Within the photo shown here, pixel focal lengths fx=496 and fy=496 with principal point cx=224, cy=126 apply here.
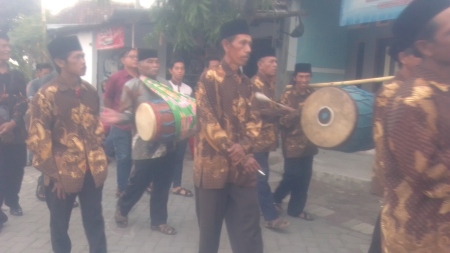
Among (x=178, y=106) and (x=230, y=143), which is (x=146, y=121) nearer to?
(x=178, y=106)

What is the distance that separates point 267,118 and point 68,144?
199 centimetres

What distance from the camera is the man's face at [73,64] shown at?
381 centimetres

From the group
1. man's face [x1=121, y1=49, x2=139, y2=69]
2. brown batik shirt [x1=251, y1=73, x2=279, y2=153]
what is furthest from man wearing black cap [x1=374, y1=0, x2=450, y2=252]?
man's face [x1=121, y1=49, x2=139, y2=69]

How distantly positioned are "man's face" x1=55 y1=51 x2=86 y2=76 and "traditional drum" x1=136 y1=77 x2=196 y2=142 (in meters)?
0.61

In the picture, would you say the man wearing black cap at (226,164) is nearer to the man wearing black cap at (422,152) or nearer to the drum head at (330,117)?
the drum head at (330,117)

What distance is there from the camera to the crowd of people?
6.23 ft

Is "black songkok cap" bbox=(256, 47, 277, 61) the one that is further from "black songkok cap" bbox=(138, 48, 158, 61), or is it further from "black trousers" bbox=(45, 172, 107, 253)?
"black trousers" bbox=(45, 172, 107, 253)

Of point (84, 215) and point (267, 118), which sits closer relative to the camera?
point (84, 215)

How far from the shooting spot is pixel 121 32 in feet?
43.9

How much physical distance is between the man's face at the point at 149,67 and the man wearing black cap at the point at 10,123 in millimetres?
1351

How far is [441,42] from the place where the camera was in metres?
1.90

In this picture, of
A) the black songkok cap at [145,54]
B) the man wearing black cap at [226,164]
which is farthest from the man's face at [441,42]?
the black songkok cap at [145,54]

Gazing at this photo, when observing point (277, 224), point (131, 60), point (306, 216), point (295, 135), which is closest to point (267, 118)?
point (295, 135)

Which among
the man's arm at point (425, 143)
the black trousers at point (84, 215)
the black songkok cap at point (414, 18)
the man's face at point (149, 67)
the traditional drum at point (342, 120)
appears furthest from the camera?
the man's face at point (149, 67)
